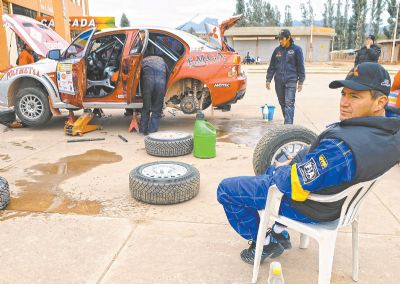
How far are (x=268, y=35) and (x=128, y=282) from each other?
5146 centimetres

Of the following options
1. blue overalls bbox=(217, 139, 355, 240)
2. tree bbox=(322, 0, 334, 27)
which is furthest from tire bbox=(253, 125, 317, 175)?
tree bbox=(322, 0, 334, 27)

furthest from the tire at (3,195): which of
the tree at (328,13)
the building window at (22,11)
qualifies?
the tree at (328,13)

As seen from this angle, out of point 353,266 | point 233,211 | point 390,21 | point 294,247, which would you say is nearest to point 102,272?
point 233,211

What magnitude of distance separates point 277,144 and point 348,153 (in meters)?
1.72

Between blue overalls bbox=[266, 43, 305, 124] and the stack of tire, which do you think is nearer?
the stack of tire

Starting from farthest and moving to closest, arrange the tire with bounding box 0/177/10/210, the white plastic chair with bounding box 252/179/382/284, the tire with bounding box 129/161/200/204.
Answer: the tire with bounding box 129/161/200/204, the tire with bounding box 0/177/10/210, the white plastic chair with bounding box 252/179/382/284

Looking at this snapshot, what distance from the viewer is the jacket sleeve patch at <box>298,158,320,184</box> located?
193 cm

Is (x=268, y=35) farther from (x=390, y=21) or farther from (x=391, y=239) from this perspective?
(x=391, y=239)

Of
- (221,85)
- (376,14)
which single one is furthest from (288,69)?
(376,14)

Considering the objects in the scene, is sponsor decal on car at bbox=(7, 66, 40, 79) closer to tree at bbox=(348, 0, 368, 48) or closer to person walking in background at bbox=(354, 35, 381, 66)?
person walking in background at bbox=(354, 35, 381, 66)

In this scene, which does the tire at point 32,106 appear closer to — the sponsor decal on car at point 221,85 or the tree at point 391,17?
the sponsor decal on car at point 221,85

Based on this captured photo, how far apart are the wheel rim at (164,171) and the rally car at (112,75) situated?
2.73m

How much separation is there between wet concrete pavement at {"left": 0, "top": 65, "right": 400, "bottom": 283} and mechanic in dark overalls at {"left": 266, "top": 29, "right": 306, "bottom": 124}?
2.04 meters

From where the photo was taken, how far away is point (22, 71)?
22.9 feet
